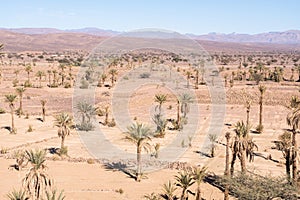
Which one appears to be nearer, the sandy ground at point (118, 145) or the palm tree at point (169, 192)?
the palm tree at point (169, 192)

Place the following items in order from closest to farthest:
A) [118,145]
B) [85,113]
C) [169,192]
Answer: [169,192] < [118,145] < [85,113]

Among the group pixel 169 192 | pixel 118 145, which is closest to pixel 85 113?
pixel 118 145

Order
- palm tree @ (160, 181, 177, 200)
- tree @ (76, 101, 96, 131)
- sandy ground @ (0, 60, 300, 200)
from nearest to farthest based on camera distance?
palm tree @ (160, 181, 177, 200) < sandy ground @ (0, 60, 300, 200) < tree @ (76, 101, 96, 131)

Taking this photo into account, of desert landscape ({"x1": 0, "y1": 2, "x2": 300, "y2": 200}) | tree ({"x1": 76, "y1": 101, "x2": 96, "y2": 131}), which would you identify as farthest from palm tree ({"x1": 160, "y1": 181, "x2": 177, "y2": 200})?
tree ({"x1": 76, "y1": 101, "x2": 96, "y2": 131})

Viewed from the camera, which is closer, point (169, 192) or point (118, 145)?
point (169, 192)

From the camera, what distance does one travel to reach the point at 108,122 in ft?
177

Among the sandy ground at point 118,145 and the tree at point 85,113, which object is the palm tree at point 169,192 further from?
the tree at point 85,113

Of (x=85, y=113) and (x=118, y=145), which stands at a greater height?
(x=85, y=113)

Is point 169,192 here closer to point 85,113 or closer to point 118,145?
point 118,145

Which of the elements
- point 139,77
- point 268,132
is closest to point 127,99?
point 139,77

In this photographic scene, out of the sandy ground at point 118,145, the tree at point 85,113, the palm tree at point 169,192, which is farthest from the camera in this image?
the tree at point 85,113

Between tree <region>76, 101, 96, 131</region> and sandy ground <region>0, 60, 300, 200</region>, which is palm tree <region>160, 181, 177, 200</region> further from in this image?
tree <region>76, 101, 96, 131</region>

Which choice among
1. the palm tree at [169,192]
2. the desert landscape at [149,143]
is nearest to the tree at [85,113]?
the desert landscape at [149,143]

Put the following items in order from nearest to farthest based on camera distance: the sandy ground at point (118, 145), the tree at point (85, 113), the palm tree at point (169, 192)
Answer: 1. the palm tree at point (169, 192)
2. the sandy ground at point (118, 145)
3. the tree at point (85, 113)
